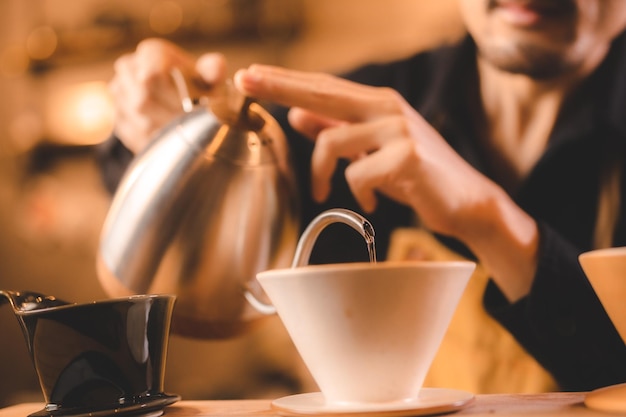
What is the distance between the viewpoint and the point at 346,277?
0.46m

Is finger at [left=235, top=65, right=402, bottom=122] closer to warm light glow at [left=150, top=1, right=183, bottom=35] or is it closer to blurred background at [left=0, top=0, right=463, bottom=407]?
blurred background at [left=0, top=0, right=463, bottom=407]

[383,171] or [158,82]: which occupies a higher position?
[158,82]

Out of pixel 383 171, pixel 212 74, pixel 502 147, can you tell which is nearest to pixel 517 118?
pixel 502 147

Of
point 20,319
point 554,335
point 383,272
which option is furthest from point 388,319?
point 554,335

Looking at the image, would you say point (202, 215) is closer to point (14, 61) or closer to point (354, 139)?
point (354, 139)

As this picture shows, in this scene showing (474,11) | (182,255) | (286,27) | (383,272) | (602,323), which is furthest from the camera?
(286,27)

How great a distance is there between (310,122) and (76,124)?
2.85 ft

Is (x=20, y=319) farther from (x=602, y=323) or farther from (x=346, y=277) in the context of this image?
(x=602, y=323)

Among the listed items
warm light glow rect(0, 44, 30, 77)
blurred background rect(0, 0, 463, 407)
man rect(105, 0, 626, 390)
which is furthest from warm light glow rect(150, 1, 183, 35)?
man rect(105, 0, 626, 390)

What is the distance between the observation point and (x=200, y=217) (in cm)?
73

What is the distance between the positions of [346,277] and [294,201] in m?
0.34

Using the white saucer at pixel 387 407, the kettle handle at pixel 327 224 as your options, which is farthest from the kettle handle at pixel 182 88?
the white saucer at pixel 387 407

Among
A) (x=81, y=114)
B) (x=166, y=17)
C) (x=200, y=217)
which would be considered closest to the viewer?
(x=200, y=217)

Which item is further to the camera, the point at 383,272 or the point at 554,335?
the point at 554,335
